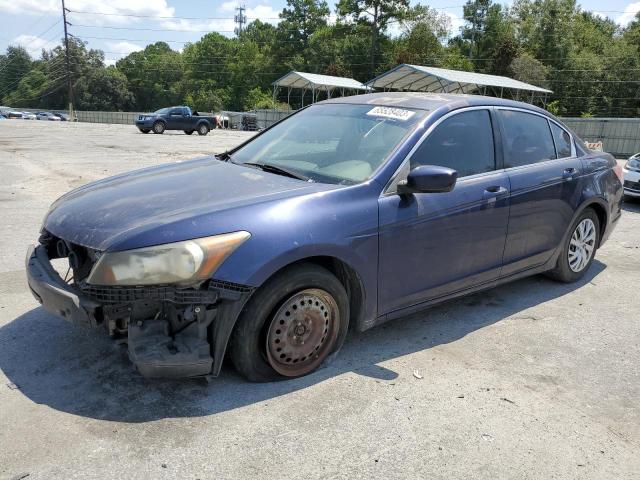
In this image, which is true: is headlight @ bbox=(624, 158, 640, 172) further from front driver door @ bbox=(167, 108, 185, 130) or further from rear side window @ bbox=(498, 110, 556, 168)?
front driver door @ bbox=(167, 108, 185, 130)

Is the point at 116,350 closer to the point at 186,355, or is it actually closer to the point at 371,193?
the point at 186,355

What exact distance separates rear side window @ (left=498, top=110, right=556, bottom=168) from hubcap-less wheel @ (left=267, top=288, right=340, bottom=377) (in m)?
1.98

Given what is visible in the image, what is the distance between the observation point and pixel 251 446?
2639 mm

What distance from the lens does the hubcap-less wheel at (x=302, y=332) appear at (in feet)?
10.2

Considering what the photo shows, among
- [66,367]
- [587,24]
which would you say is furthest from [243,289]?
[587,24]

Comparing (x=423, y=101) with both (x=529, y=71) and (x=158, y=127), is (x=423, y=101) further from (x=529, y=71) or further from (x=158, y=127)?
(x=529, y=71)

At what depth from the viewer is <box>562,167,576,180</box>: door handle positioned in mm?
4716

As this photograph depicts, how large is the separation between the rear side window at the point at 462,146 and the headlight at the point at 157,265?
1.60 m

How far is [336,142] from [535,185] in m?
1.68

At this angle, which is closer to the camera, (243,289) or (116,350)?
(243,289)

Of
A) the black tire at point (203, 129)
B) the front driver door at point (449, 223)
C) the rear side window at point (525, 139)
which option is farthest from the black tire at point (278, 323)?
the black tire at point (203, 129)

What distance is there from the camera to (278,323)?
3.09 meters

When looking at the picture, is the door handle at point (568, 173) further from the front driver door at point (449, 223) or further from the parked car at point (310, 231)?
the front driver door at point (449, 223)

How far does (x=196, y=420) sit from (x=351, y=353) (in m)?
1.19
